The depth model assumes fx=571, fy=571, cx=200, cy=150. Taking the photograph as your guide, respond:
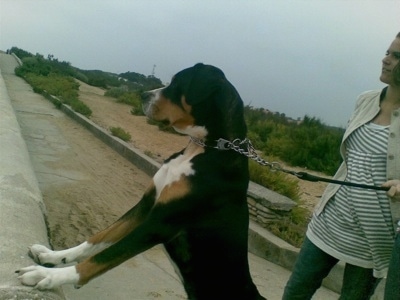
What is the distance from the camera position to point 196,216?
10.0 ft

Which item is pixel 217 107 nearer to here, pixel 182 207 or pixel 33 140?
pixel 182 207

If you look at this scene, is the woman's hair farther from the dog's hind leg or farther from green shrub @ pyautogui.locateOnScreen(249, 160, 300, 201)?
green shrub @ pyautogui.locateOnScreen(249, 160, 300, 201)

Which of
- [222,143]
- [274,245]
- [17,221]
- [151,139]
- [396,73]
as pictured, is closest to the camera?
[396,73]

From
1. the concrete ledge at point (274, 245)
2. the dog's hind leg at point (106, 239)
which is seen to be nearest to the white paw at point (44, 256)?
the dog's hind leg at point (106, 239)

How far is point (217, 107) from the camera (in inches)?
128

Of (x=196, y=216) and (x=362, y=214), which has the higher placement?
(x=362, y=214)

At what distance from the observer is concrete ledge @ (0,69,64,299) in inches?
109

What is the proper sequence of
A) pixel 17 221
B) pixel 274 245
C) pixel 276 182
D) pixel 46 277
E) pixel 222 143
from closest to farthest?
pixel 46 277 < pixel 222 143 < pixel 17 221 < pixel 274 245 < pixel 276 182

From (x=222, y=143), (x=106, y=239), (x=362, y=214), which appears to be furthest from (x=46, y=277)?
(x=362, y=214)

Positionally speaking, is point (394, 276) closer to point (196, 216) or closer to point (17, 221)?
point (196, 216)

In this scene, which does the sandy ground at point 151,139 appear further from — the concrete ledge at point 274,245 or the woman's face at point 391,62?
the woman's face at point 391,62

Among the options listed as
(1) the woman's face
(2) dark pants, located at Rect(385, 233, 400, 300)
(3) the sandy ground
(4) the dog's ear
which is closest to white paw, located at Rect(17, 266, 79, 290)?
(4) the dog's ear

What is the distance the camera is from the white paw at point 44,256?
3186 millimetres

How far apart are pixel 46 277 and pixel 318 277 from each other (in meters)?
1.56
